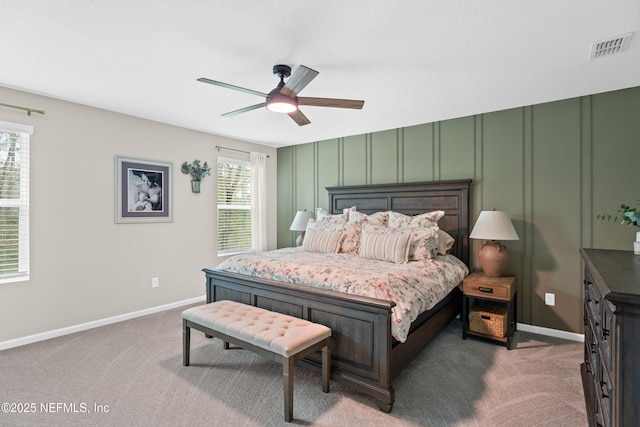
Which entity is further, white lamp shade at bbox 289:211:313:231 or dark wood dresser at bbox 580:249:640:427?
white lamp shade at bbox 289:211:313:231

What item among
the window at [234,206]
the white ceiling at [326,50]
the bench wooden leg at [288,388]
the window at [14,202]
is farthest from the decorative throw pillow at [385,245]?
the window at [14,202]

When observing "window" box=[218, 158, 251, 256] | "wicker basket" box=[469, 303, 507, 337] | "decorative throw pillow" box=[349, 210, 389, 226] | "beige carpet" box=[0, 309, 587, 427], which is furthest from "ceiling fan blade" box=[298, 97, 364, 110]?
"window" box=[218, 158, 251, 256]

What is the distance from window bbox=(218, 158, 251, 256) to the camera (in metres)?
5.00

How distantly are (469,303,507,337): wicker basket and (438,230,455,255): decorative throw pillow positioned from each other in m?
0.68

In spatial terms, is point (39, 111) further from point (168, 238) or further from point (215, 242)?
point (215, 242)

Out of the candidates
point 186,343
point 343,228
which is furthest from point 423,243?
point 186,343

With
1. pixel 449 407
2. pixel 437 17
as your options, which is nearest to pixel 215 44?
pixel 437 17

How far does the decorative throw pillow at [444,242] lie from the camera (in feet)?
12.1

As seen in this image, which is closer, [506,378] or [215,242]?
[506,378]

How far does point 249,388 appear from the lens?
239cm

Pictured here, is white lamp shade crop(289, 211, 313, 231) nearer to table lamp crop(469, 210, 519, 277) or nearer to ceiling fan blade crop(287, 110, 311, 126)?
ceiling fan blade crop(287, 110, 311, 126)

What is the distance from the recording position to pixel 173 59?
2457 millimetres

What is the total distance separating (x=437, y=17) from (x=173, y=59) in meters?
1.88

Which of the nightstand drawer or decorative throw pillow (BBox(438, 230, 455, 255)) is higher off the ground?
decorative throw pillow (BBox(438, 230, 455, 255))
